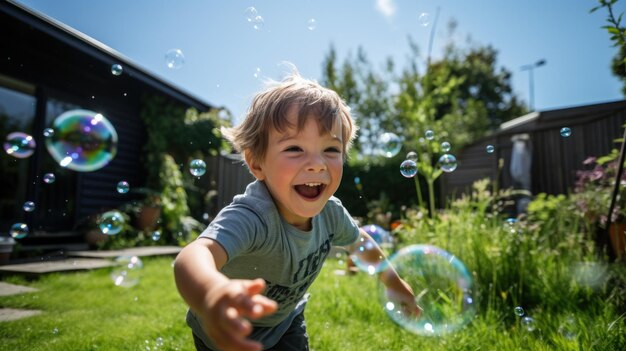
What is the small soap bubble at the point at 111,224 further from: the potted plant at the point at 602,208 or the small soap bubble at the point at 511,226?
the potted plant at the point at 602,208

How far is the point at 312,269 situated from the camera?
5.97 feet

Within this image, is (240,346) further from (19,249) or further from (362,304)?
(19,249)

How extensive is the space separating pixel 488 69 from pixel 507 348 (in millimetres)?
31800

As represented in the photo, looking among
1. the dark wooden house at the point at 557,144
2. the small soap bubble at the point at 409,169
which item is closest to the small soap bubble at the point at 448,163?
the small soap bubble at the point at 409,169

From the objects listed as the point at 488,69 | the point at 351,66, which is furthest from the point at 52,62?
the point at 488,69

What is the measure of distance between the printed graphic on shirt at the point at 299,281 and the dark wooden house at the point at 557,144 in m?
7.63

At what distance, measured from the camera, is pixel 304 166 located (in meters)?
1.52

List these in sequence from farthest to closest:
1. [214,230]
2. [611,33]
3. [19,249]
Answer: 1. [19,249]
2. [611,33]
3. [214,230]

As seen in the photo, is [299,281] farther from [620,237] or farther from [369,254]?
[620,237]

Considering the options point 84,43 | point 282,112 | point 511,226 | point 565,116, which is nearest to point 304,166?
point 282,112

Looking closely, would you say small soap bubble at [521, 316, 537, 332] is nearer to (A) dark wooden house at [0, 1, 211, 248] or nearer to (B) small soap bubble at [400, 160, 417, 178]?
(B) small soap bubble at [400, 160, 417, 178]

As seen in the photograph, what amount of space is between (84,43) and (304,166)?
6578 mm

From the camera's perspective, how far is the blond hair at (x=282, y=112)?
1612 mm

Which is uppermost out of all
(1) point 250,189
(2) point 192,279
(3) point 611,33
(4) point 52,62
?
(4) point 52,62
